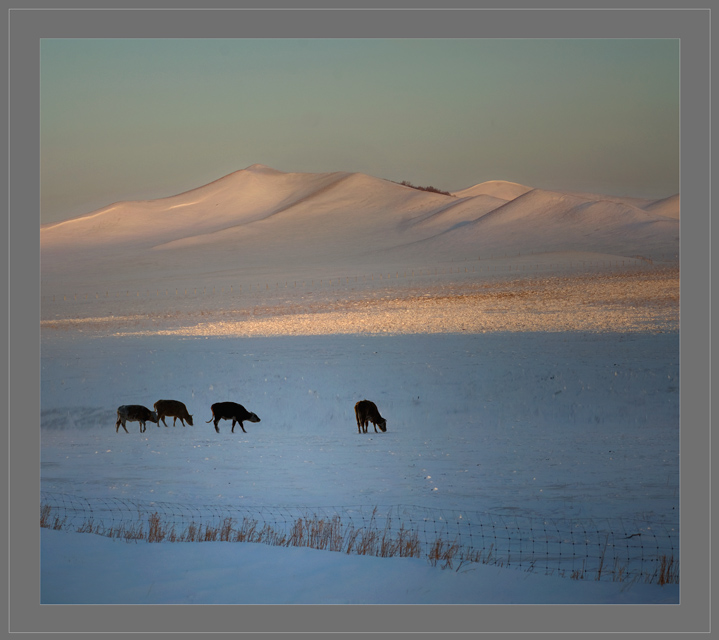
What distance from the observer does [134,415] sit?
248 inches

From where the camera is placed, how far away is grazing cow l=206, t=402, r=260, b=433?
6.27 meters

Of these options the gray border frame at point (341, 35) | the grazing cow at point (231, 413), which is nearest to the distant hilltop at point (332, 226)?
the gray border frame at point (341, 35)

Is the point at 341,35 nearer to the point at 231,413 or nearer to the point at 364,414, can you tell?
the point at 364,414

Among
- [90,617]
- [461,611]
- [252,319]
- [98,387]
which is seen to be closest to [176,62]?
[252,319]

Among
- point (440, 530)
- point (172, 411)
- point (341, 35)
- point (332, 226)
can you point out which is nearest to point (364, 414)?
point (440, 530)

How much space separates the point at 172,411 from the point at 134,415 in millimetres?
317

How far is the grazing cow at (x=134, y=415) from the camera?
6289 mm

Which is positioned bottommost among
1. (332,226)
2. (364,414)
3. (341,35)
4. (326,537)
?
(326,537)

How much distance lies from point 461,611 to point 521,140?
3785 millimetres

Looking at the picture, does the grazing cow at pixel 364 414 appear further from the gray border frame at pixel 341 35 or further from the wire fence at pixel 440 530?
the gray border frame at pixel 341 35

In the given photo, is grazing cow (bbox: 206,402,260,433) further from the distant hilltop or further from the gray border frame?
the gray border frame

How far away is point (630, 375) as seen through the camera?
620cm

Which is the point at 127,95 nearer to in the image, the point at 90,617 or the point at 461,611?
the point at 90,617

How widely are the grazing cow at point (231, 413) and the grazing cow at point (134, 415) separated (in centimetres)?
51
